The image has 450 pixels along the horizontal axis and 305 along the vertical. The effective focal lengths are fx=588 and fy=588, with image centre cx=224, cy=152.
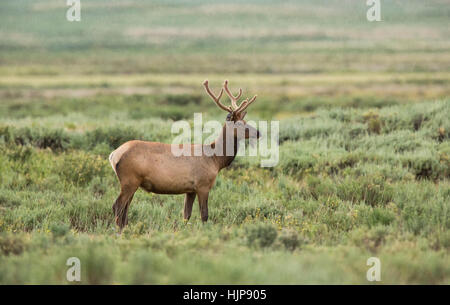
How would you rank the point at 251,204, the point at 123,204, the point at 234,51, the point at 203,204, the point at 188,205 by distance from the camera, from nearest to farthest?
the point at 123,204 < the point at 203,204 < the point at 188,205 < the point at 251,204 < the point at 234,51

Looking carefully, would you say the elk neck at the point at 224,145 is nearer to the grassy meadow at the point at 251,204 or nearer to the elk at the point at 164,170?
the elk at the point at 164,170

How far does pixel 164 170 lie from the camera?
340 inches

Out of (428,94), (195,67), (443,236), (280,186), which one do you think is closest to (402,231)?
(443,236)

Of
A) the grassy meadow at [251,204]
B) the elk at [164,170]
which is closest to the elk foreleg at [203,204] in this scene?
the elk at [164,170]

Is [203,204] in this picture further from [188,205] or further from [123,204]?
[123,204]

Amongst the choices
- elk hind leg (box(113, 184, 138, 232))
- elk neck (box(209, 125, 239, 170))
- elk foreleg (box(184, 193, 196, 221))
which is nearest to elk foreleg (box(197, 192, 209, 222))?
elk foreleg (box(184, 193, 196, 221))

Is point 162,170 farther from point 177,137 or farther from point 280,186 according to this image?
point 177,137

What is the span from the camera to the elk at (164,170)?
8523 mm

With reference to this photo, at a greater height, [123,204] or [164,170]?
[164,170]

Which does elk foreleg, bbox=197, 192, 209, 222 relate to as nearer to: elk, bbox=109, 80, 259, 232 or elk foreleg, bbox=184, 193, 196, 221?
elk, bbox=109, 80, 259, 232

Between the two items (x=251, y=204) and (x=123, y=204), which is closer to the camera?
(x=123, y=204)

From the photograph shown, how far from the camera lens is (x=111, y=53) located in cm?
9119

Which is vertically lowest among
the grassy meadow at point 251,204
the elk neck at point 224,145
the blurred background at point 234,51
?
the grassy meadow at point 251,204

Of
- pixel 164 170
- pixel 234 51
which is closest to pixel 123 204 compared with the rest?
pixel 164 170
